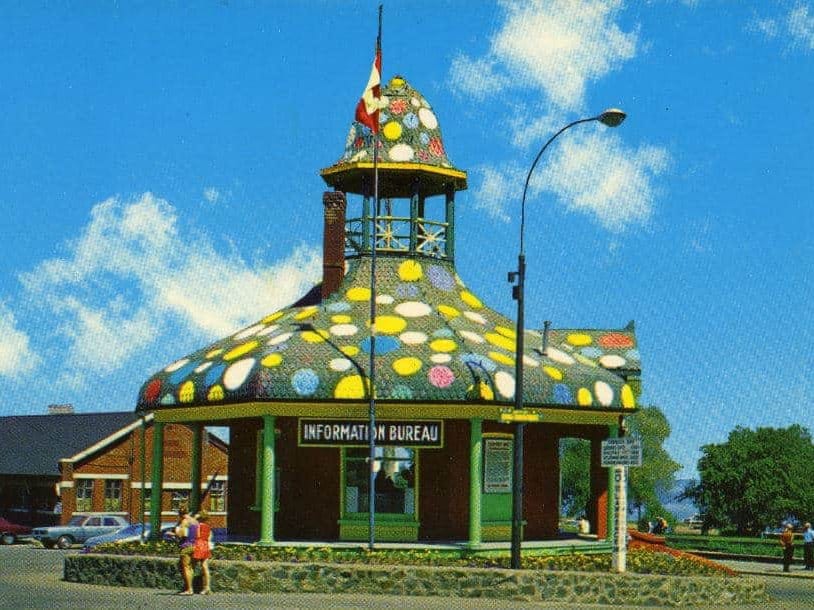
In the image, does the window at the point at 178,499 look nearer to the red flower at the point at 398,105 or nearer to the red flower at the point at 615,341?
the red flower at the point at 615,341

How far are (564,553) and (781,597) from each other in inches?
205

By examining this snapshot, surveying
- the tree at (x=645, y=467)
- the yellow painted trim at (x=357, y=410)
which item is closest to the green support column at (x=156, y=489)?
the yellow painted trim at (x=357, y=410)

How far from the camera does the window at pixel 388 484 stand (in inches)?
1377

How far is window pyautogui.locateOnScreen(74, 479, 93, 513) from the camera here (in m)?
67.6

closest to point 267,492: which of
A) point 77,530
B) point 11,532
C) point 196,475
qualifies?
point 196,475

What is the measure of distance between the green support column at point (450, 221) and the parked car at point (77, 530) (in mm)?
27270

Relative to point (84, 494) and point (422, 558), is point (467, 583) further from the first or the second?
point (84, 494)

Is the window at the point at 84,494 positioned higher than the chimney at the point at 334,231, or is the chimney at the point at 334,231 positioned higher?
the chimney at the point at 334,231

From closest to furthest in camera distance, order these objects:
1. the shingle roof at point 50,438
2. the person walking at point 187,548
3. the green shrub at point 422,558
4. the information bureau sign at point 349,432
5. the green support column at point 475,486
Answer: the person walking at point 187,548
the green shrub at point 422,558
the green support column at point 475,486
the information bureau sign at point 349,432
the shingle roof at point 50,438

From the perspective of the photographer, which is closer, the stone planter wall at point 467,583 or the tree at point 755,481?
the stone planter wall at point 467,583

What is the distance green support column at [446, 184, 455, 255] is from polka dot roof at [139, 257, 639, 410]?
687mm

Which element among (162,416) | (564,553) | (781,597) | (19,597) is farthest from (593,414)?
(19,597)

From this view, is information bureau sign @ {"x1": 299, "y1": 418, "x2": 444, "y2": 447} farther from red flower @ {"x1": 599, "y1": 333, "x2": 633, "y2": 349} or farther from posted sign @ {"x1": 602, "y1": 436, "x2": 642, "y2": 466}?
red flower @ {"x1": 599, "y1": 333, "x2": 633, "y2": 349}

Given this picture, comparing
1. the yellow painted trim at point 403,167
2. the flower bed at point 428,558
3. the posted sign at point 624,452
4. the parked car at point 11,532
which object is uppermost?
the yellow painted trim at point 403,167
